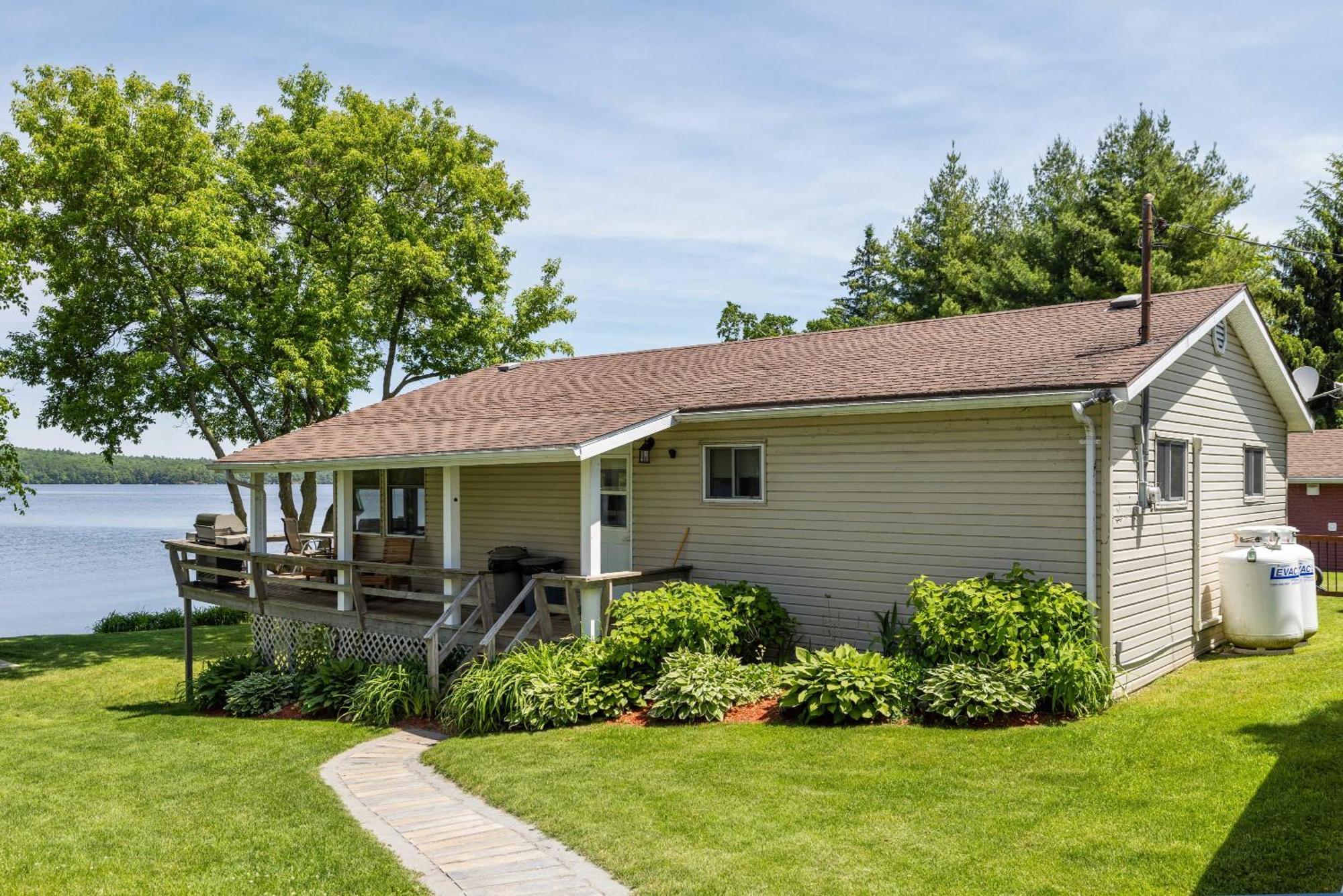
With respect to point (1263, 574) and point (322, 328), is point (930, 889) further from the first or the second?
point (322, 328)

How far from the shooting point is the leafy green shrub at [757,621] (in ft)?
34.0

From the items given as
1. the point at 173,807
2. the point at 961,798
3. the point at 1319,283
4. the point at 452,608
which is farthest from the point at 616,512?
the point at 1319,283

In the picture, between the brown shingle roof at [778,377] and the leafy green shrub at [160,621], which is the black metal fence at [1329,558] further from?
the leafy green shrub at [160,621]

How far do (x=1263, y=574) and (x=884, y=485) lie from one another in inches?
181

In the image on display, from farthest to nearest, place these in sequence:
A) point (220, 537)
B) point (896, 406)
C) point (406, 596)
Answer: point (220, 537) → point (406, 596) → point (896, 406)

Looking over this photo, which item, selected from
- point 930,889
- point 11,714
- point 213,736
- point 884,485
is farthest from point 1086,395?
point 11,714

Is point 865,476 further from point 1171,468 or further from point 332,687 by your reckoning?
point 332,687

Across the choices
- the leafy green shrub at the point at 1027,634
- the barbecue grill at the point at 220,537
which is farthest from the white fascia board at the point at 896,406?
the barbecue grill at the point at 220,537

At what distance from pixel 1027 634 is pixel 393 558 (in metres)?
10.1

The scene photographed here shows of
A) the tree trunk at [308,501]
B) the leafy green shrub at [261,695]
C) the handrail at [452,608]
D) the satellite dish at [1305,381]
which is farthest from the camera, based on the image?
the tree trunk at [308,501]

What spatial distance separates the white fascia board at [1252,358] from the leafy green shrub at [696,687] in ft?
14.7

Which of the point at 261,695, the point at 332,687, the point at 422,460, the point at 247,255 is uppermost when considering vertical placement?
the point at 247,255

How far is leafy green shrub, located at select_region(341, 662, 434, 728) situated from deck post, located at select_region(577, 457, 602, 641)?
2079mm

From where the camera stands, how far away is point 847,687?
8469 millimetres
